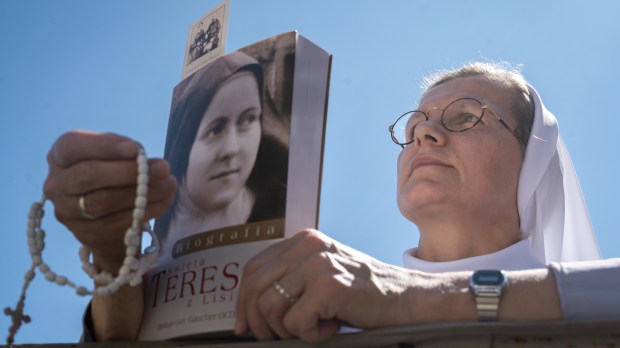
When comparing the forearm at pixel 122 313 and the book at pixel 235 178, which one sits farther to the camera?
the forearm at pixel 122 313

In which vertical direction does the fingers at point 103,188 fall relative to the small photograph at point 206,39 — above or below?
below

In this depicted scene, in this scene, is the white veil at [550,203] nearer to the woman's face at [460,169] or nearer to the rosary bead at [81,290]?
the woman's face at [460,169]

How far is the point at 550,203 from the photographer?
2951 millimetres

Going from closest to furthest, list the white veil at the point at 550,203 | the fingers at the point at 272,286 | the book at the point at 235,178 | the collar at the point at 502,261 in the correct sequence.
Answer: the fingers at the point at 272,286 → the book at the point at 235,178 → the collar at the point at 502,261 → the white veil at the point at 550,203

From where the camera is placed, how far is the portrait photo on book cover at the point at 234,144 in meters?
1.65

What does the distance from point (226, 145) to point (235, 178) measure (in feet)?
0.30

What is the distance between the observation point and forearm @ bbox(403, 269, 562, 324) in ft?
4.87

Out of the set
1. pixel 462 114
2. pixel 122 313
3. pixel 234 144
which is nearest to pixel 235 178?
pixel 234 144

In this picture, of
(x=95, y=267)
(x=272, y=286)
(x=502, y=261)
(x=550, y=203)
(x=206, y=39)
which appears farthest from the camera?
(x=550, y=203)

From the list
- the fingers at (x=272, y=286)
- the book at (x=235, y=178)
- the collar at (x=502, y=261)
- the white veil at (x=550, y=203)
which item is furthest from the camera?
the white veil at (x=550, y=203)

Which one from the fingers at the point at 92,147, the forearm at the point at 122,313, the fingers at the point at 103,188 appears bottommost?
the forearm at the point at 122,313

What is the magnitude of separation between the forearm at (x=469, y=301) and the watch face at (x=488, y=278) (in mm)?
23

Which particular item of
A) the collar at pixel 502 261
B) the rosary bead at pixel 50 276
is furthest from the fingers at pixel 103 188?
the collar at pixel 502 261

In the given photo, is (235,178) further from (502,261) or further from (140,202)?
(502,261)
